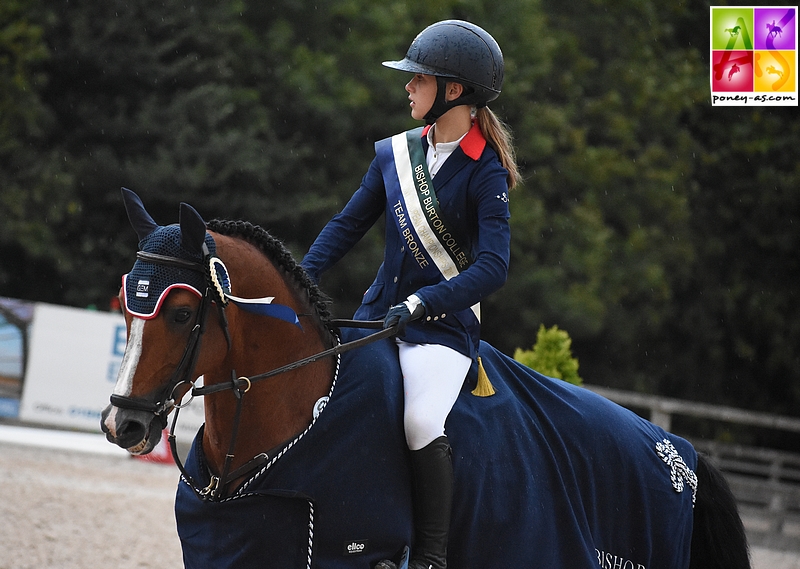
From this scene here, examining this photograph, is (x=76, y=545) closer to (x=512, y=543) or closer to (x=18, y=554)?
(x=18, y=554)

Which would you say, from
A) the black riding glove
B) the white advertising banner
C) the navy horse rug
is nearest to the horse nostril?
the navy horse rug

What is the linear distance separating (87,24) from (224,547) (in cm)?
1611

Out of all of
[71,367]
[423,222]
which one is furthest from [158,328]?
[71,367]

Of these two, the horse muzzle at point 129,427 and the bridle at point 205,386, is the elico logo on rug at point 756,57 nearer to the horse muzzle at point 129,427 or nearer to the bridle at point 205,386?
the bridle at point 205,386

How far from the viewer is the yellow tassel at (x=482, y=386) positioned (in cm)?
380

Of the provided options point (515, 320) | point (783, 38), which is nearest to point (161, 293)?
point (783, 38)

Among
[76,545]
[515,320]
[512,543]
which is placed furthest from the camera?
[515,320]

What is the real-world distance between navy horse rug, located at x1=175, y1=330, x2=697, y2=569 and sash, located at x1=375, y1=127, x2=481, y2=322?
37 centimetres

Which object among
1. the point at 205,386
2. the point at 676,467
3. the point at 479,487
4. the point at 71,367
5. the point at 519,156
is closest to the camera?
the point at 205,386

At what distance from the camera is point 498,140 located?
380 centimetres

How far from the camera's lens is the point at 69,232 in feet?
57.3

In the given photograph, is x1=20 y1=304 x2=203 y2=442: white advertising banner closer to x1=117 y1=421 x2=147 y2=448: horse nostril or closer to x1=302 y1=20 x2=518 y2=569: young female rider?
x1=302 y1=20 x2=518 y2=569: young female rider

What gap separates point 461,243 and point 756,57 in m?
8.20

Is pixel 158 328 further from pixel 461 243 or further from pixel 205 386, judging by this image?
pixel 461 243
